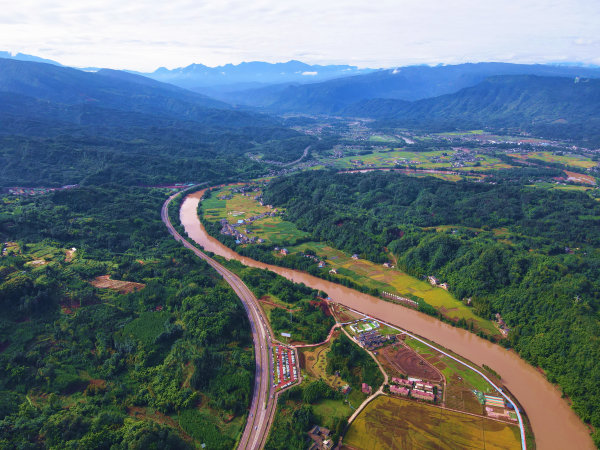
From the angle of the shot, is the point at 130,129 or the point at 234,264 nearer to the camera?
the point at 234,264

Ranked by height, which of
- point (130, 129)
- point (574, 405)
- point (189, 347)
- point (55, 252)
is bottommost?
point (574, 405)

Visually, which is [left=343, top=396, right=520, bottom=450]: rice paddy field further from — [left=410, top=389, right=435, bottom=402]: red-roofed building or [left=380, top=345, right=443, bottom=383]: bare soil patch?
[left=380, top=345, right=443, bottom=383]: bare soil patch

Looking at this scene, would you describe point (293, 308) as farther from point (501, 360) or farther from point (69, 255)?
point (69, 255)

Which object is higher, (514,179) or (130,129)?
(130,129)

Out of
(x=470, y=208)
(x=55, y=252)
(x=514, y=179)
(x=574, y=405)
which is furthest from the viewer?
(x=514, y=179)

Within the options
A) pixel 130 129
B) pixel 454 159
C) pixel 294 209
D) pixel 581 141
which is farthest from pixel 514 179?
pixel 130 129

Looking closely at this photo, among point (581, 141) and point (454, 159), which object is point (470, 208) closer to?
point (454, 159)

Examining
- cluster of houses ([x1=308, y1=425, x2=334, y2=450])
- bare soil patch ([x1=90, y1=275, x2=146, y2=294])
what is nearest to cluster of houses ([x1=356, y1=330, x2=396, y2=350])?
cluster of houses ([x1=308, y1=425, x2=334, y2=450])
